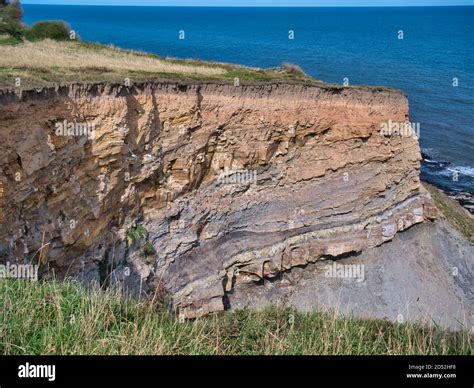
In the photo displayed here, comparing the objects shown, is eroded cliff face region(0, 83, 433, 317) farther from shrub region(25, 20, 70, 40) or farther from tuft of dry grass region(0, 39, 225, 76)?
shrub region(25, 20, 70, 40)

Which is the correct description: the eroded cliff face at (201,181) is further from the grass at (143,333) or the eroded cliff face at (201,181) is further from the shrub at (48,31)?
the shrub at (48,31)

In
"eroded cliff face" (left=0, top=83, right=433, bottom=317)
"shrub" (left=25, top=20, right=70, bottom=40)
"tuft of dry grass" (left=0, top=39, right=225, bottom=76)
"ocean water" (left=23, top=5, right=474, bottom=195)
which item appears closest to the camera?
"eroded cliff face" (left=0, top=83, right=433, bottom=317)

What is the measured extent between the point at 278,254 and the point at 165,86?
28.0 feet

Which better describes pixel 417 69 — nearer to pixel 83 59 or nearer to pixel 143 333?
pixel 83 59

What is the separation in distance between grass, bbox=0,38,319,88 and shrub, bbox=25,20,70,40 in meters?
1.77

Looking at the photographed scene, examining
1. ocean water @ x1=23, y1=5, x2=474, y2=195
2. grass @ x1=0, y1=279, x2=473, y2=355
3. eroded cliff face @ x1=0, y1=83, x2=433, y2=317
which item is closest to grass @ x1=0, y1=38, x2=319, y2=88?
eroded cliff face @ x1=0, y1=83, x2=433, y2=317

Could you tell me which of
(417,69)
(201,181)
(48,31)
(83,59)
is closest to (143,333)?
(201,181)

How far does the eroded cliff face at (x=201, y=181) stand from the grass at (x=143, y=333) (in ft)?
23.2

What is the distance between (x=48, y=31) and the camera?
28.0 metres

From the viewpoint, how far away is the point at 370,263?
2183 cm

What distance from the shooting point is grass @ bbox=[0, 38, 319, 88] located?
1584cm

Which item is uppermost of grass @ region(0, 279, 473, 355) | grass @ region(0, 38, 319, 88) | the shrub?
the shrub

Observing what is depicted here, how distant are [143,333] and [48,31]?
2682cm
